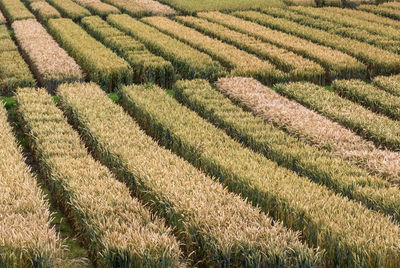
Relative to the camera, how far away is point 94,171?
7738 millimetres

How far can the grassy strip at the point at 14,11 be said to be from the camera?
23.7 m

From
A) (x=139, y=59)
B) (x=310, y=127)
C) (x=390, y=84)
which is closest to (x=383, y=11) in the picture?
(x=390, y=84)

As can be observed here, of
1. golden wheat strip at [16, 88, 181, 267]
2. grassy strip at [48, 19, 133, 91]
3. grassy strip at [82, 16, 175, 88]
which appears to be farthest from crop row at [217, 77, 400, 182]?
golden wheat strip at [16, 88, 181, 267]

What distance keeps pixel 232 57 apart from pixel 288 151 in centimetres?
792

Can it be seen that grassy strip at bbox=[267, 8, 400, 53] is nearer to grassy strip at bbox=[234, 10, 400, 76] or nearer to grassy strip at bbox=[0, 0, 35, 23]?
grassy strip at bbox=[234, 10, 400, 76]

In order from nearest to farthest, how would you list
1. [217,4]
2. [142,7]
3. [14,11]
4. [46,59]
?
[46,59] < [14,11] < [142,7] < [217,4]

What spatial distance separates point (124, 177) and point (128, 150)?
530 millimetres

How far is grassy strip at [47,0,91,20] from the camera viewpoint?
24406 mm

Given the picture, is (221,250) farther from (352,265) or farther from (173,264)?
(352,265)

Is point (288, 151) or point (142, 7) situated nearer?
point (288, 151)

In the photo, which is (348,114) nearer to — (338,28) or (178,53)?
(178,53)

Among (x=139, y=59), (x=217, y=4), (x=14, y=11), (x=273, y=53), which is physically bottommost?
(x=14, y=11)

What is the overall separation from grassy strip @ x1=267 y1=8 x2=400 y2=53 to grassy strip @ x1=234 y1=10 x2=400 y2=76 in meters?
0.84

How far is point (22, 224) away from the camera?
235 inches
